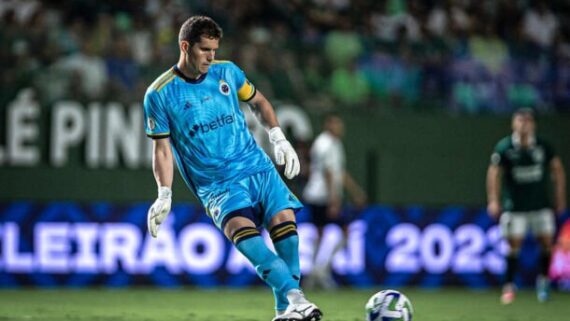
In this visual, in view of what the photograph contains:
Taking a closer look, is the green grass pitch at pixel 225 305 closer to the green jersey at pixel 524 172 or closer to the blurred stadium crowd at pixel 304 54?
the green jersey at pixel 524 172

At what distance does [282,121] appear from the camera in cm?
1602

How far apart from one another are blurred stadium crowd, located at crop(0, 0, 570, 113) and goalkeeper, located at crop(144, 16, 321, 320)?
7192mm

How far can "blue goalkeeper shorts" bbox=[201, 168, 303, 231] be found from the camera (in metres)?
8.14

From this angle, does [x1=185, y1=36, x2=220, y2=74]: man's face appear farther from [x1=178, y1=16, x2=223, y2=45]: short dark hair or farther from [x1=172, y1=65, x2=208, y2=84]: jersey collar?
[x1=172, y1=65, x2=208, y2=84]: jersey collar

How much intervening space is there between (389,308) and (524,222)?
253 inches

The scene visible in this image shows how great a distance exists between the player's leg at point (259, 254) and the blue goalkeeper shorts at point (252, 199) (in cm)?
6

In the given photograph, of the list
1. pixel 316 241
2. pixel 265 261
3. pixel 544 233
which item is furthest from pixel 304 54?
pixel 265 261

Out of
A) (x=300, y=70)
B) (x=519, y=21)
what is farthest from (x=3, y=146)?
(x=519, y=21)

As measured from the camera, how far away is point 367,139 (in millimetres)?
16516

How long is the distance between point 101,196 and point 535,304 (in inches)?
250

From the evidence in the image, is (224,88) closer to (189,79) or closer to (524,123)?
(189,79)

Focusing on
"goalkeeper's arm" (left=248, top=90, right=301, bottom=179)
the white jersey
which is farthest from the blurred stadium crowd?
"goalkeeper's arm" (left=248, top=90, right=301, bottom=179)

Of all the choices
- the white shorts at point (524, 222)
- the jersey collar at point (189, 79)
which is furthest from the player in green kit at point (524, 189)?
the jersey collar at point (189, 79)

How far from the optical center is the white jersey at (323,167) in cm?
1546
